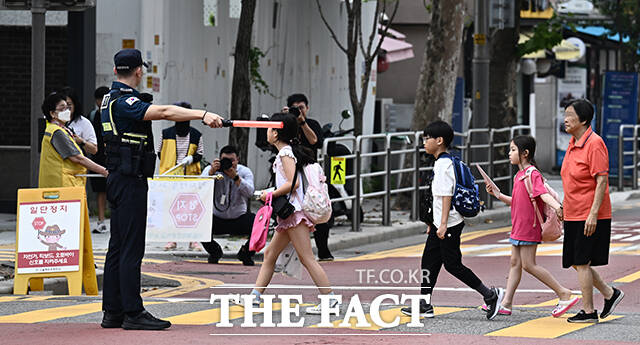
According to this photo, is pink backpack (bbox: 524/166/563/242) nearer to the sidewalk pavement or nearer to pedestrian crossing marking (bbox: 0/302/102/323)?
pedestrian crossing marking (bbox: 0/302/102/323)

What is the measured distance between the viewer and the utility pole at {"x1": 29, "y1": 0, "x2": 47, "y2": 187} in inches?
484

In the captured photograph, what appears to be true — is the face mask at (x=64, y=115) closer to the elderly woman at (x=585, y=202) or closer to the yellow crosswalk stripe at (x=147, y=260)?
the yellow crosswalk stripe at (x=147, y=260)

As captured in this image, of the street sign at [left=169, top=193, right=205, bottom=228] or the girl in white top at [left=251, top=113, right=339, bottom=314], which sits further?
the street sign at [left=169, top=193, right=205, bottom=228]

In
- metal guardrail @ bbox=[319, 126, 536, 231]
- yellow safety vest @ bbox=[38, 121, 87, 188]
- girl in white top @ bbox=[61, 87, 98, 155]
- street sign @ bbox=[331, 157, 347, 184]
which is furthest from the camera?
metal guardrail @ bbox=[319, 126, 536, 231]

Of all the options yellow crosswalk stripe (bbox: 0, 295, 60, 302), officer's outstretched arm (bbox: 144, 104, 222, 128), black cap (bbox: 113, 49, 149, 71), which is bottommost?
yellow crosswalk stripe (bbox: 0, 295, 60, 302)

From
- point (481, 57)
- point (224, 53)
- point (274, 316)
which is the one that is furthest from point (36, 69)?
point (481, 57)

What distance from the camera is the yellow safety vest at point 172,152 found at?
16.1m

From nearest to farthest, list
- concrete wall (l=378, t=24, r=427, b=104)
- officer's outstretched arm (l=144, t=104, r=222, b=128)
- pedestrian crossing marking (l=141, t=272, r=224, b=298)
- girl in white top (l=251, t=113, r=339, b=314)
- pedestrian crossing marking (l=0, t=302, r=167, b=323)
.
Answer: officer's outstretched arm (l=144, t=104, r=222, b=128), pedestrian crossing marking (l=0, t=302, r=167, b=323), girl in white top (l=251, t=113, r=339, b=314), pedestrian crossing marking (l=141, t=272, r=224, b=298), concrete wall (l=378, t=24, r=427, b=104)

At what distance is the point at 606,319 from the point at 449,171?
5.47 ft

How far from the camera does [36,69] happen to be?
40.4 feet

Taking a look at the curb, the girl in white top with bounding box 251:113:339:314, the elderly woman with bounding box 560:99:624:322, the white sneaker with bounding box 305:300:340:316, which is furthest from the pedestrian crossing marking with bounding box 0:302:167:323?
the elderly woman with bounding box 560:99:624:322

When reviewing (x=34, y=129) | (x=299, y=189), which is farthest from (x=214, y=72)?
(x=299, y=189)

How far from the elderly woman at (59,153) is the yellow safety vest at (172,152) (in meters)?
1.97

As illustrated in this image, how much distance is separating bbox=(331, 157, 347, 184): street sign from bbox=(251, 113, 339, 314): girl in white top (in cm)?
648
